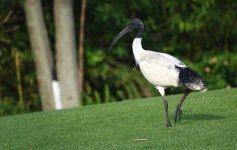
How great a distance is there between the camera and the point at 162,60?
9.88m

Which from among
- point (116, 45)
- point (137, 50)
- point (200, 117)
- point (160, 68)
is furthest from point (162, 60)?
point (116, 45)

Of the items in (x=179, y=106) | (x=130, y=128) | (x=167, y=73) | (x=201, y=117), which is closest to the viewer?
(x=167, y=73)

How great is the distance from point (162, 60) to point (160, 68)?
0.38 feet

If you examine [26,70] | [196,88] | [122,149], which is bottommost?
[122,149]

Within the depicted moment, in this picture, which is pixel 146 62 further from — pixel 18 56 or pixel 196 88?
pixel 18 56

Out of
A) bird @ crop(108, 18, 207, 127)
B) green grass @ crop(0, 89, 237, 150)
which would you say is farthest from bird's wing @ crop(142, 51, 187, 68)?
green grass @ crop(0, 89, 237, 150)

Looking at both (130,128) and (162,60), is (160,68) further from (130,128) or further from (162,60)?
(130,128)

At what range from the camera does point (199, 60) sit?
22469mm

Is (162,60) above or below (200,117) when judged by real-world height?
above

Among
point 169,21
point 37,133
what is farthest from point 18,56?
point 37,133

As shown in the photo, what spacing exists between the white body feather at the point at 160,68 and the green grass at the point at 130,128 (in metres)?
0.57

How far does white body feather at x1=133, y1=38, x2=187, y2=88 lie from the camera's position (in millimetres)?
9711

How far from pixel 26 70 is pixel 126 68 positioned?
2687 millimetres

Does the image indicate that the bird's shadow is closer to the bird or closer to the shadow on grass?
the shadow on grass
